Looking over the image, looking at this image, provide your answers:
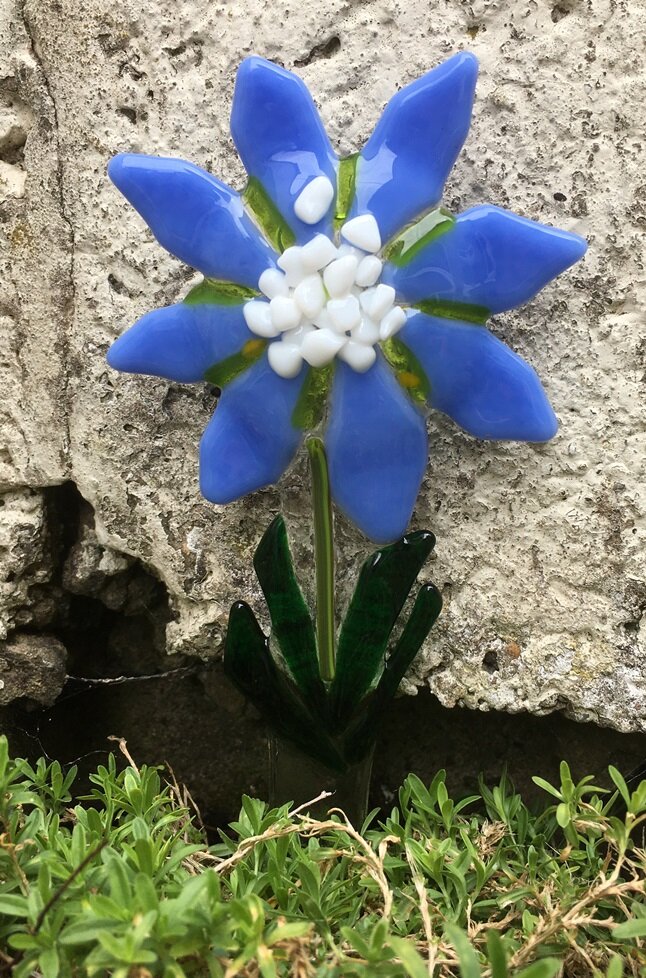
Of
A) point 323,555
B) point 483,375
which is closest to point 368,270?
point 483,375

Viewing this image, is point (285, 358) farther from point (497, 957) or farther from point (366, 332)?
point (497, 957)

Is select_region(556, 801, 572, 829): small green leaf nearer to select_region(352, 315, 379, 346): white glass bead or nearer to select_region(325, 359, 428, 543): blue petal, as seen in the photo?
select_region(325, 359, 428, 543): blue petal

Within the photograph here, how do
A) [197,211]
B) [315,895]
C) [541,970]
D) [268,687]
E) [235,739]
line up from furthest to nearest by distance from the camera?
[235,739] < [268,687] < [197,211] < [315,895] < [541,970]

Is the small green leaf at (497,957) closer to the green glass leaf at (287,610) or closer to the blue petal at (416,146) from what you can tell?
the green glass leaf at (287,610)

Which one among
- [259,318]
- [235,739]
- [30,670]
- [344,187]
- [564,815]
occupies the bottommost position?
[235,739]

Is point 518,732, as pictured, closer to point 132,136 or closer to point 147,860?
point 147,860

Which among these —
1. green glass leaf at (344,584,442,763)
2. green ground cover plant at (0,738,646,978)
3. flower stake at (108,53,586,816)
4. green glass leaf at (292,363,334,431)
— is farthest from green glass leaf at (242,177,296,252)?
green ground cover plant at (0,738,646,978)
